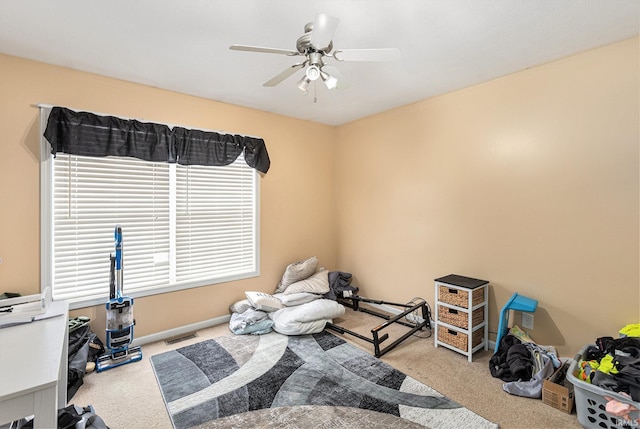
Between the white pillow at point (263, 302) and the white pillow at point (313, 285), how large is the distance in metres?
0.24

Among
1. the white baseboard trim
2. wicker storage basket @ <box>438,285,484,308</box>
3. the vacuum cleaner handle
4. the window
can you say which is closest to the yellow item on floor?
wicker storage basket @ <box>438,285,484,308</box>

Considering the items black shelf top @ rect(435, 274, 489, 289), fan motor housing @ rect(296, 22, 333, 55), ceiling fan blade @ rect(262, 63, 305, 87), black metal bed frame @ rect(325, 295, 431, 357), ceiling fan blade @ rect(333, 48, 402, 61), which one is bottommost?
black metal bed frame @ rect(325, 295, 431, 357)

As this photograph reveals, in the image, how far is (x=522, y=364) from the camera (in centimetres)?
226

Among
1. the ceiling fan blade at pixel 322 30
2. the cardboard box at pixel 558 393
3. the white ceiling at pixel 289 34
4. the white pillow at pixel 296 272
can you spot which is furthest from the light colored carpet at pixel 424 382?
the white ceiling at pixel 289 34

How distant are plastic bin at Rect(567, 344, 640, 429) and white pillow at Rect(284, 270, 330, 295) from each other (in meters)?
2.50

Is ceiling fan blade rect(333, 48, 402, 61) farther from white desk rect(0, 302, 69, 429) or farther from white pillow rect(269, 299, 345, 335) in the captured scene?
white pillow rect(269, 299, 345, 335)

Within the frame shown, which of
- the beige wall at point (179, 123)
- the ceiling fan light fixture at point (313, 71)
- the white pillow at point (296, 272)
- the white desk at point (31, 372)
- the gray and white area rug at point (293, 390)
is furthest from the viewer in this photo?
the white pillow at point (296, 272)

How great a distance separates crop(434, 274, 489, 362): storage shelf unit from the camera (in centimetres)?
266

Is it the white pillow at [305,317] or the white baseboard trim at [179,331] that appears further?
the white pillow at [305,317]

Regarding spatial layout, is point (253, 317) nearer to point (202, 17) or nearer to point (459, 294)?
point (459, 294)

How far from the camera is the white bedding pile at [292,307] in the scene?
3158 millimetres

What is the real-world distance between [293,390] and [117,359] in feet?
5.37

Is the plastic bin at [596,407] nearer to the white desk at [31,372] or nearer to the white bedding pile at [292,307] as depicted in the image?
the white bedding pile at [292,307]

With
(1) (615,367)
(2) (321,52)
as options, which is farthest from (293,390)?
(2) (321,52)
